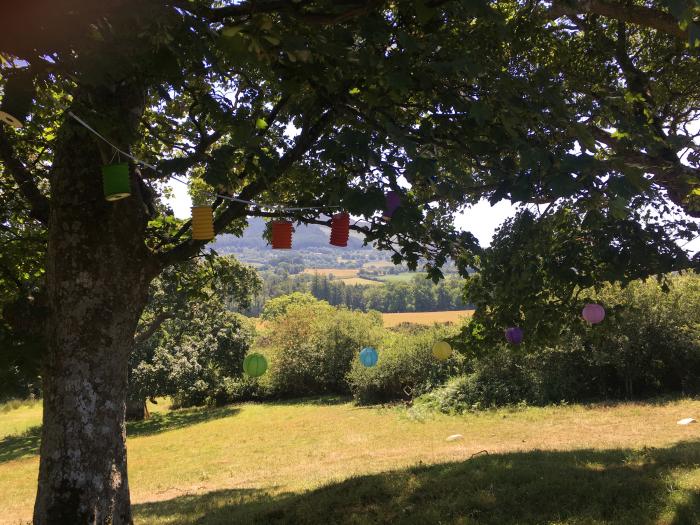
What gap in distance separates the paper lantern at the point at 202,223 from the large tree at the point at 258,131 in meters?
0.29

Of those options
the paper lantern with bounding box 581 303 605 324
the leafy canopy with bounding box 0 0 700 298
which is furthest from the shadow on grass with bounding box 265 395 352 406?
the leafy canopy with bounding box 0 0 700 298

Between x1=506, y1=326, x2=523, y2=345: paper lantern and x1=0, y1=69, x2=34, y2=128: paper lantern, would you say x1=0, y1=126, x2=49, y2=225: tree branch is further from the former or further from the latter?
x1=506, y1=326, x2=523, y2=345: paper lantern

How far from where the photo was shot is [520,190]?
2898mm

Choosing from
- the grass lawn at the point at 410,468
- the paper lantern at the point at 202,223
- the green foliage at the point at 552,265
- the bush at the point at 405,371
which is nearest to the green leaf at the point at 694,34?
the paper lantern at the point at 202,223

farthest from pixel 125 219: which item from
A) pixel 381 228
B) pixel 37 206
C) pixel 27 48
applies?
pixel 381 228

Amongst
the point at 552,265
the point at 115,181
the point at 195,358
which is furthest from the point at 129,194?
the point at 195,358

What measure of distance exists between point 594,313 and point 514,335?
44.2 inches

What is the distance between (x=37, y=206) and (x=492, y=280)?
5.74 m

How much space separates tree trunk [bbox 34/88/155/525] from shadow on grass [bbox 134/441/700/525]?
207 centimetres

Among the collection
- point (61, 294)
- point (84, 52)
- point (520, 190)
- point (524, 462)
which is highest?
point (84, 52)

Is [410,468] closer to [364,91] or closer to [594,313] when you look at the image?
[594,313]

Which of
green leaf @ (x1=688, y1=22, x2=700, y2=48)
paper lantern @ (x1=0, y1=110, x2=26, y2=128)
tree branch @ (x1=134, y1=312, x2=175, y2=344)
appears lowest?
tree branch @ (x1=134, y1=312, x2=175, y2=344)

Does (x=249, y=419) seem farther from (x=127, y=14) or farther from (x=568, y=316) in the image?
(x=127, y=14)

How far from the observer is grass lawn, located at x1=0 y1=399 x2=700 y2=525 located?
481 centimetres
